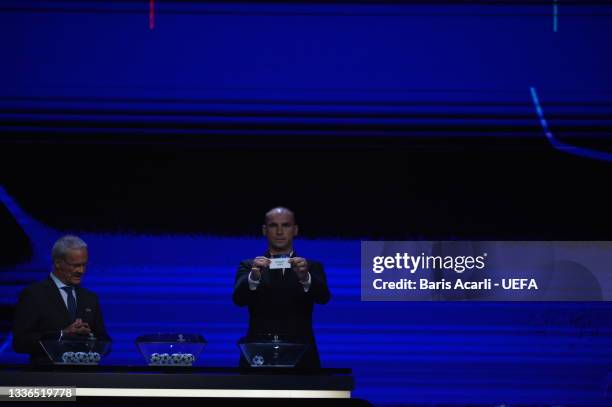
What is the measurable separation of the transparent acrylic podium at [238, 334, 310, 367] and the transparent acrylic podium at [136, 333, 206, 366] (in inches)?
7.4

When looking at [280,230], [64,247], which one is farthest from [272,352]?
[280,230]

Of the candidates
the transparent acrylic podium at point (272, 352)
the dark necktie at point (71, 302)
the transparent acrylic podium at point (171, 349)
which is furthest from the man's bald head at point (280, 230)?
the transparent acrylic podium at point (272, 352)

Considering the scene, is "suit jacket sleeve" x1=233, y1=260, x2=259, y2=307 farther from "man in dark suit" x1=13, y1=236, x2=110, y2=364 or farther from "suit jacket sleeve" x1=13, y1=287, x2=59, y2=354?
"suit jacket sleeve" x1=13, y1=287, x2=59, y2=354

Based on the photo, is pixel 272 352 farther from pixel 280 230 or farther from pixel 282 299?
pixel 280 230

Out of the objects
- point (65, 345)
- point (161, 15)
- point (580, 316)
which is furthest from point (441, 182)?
point (65, 345)

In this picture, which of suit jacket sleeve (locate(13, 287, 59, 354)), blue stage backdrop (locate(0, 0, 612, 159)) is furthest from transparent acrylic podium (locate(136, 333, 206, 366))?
blue stage backdrop (locate(0, 0, 612, 159))

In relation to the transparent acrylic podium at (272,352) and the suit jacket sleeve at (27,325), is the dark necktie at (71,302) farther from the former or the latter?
the transparent acrylic podium at (272,352)

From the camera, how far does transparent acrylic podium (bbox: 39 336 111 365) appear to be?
3.39 m

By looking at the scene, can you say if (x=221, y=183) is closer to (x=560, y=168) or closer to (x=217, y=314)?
(x=217, y=314)

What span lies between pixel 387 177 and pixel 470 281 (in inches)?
30.6

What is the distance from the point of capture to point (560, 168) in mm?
5727

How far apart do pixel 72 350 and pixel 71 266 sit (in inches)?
45.4

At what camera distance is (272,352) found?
3.42 meters

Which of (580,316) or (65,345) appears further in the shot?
(580,316)
